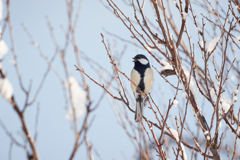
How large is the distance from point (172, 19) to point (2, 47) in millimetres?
1929

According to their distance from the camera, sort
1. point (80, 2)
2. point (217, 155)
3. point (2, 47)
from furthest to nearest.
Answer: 1. point (80, 2)
2. point (217, 155)
3. point (2, 47)

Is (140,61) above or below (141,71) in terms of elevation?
above

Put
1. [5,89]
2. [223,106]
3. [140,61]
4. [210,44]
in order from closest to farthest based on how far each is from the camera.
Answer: [5,89], [210,44], [223,106], [140,61]

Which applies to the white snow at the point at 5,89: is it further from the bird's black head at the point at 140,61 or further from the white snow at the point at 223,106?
the bird's black head at the point at 140,61

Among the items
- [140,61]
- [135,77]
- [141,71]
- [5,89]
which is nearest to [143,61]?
[140,61]

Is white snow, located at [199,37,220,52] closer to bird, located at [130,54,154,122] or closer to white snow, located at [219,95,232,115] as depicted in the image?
white snow, located at [219,95,232,115]

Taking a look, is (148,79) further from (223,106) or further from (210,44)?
(210,44)

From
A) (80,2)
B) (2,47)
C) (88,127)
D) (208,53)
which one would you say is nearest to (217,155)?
(208,53)

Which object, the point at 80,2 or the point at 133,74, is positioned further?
the point at 133,74

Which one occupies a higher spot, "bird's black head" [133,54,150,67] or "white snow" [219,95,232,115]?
"bird's black head" [133,54,150,67]

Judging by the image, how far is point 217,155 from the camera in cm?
207

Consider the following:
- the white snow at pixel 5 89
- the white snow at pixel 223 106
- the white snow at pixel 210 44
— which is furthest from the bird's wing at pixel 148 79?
the white snow at pixel 5 89

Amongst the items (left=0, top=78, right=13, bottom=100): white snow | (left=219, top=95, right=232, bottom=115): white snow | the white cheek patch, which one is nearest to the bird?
the white cheek patch

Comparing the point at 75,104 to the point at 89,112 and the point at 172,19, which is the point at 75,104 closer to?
the point at 89,112
